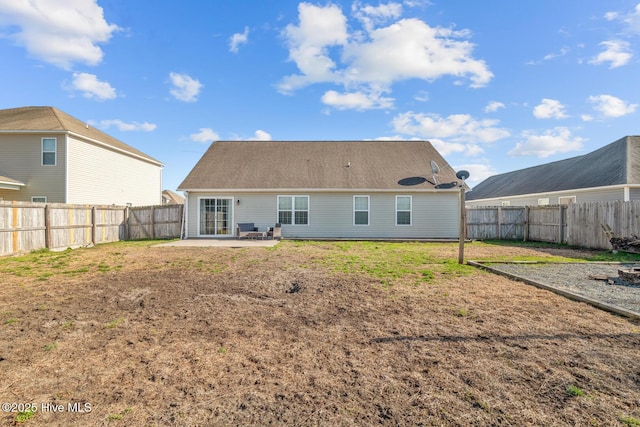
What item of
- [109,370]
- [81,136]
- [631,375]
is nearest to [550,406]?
[631,375]

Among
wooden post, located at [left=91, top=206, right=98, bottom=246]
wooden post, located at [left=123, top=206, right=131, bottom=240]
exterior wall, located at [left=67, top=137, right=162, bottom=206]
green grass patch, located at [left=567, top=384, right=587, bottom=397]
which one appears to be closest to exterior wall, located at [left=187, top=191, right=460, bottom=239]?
wooden post, located at [left=123, top=206, right=131, bottom=240]

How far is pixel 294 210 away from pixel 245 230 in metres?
2.75

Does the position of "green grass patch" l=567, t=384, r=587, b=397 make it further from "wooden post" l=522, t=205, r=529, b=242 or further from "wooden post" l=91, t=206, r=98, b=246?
"wooden post" l=91, t=206, r=98, b=246

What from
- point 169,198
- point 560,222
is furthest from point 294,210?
point 169,198

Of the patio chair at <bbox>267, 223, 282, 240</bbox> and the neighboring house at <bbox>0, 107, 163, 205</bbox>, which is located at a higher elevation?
the neighboring house at <bbox>0, 107, 163, 205</bbox>

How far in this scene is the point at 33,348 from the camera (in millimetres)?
3648

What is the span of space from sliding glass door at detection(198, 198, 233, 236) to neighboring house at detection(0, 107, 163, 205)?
698cm

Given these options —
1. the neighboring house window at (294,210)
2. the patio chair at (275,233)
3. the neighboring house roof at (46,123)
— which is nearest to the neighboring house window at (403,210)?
the neighboring house window at (294,210)

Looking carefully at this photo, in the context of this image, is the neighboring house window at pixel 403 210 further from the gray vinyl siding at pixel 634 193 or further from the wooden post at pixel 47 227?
the wooden post at pixel 47 227

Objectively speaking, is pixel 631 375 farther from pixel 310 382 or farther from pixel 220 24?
pixel 220 24

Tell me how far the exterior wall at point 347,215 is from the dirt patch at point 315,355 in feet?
34.1

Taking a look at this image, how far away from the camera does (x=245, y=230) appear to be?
16547 millimetres

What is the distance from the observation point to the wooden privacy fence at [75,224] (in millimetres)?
10828

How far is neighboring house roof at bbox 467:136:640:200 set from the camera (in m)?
17.0
